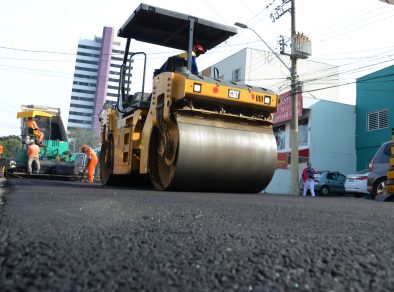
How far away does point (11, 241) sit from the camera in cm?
170

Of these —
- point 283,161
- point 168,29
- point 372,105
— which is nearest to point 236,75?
point 283,161

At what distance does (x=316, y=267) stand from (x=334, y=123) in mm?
22701

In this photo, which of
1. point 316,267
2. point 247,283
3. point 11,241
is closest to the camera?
point 247,283

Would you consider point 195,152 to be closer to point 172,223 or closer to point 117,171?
point 117,171

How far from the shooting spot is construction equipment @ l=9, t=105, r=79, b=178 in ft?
44.7

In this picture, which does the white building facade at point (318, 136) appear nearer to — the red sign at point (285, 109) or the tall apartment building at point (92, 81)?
the red sign at point (285, 109)

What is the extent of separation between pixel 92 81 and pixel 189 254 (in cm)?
11999

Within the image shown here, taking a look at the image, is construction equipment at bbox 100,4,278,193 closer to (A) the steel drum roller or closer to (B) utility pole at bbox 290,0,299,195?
(A) the steel drum roller

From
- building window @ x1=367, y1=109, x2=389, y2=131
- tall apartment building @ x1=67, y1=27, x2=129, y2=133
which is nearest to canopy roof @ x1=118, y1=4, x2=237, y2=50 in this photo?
building window @ x1=367, y1=109, x2=389, y2=131

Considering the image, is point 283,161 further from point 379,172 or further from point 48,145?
point 379,172

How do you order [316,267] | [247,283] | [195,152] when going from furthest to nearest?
[195,152] < [316,267] < [247,283]

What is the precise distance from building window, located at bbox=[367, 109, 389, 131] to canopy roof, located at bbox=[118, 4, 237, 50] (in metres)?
15.6

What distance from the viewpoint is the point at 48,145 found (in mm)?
15141

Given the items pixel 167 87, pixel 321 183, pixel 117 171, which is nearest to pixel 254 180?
pixel 167 87
